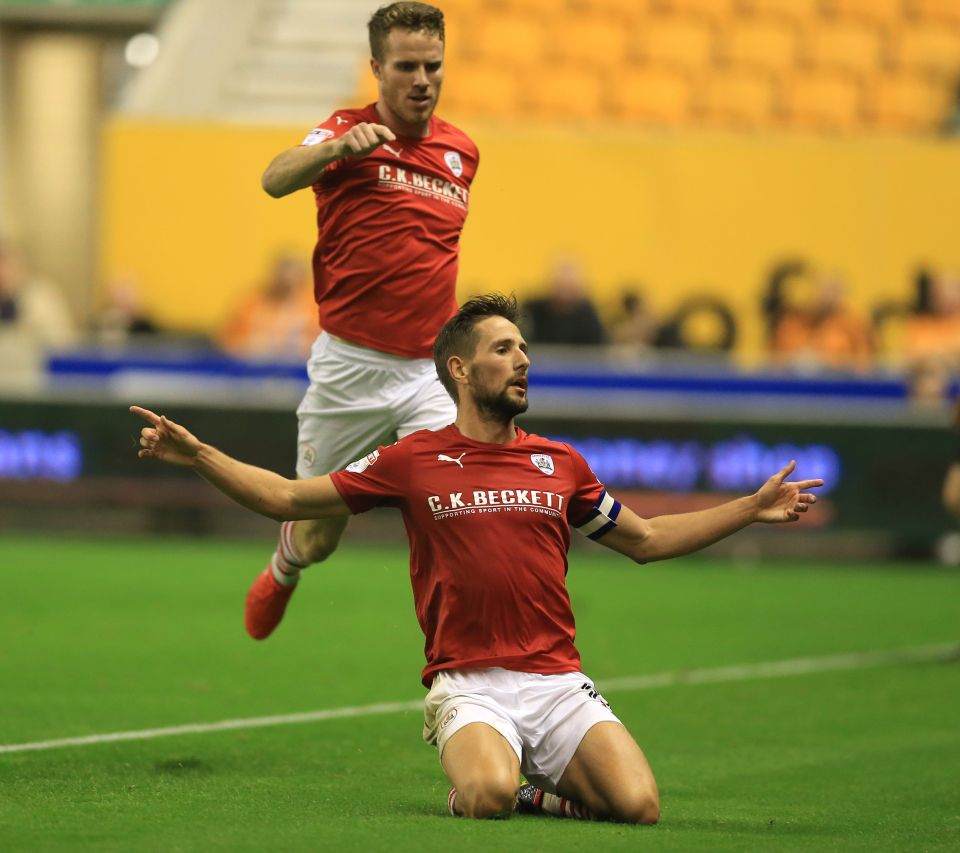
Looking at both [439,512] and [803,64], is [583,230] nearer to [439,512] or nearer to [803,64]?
[803,64]

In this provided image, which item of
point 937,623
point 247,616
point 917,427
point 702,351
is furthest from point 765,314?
point 247,616

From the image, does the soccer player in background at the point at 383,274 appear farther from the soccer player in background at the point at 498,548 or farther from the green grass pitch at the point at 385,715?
the soccer player in background at the point at 498,548

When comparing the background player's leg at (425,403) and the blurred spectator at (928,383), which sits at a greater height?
the blurred spectator at (928,383)

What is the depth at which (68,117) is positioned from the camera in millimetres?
26156

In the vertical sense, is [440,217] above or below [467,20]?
below

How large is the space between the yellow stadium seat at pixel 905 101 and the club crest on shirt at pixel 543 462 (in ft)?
56.1

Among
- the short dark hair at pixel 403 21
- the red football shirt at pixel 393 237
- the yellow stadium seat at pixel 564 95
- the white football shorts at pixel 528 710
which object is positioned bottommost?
the white football shorts at pixel 528 710

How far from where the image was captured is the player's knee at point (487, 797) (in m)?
6.12

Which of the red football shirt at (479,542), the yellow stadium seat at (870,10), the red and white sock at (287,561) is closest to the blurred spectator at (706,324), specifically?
the yellow stadium seat at (870,10)

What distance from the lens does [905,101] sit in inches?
902

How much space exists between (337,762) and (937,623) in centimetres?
645

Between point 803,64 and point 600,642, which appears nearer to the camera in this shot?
point 600,642

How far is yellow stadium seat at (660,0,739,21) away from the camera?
23406 millimetres

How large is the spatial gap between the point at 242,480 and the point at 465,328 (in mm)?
917
